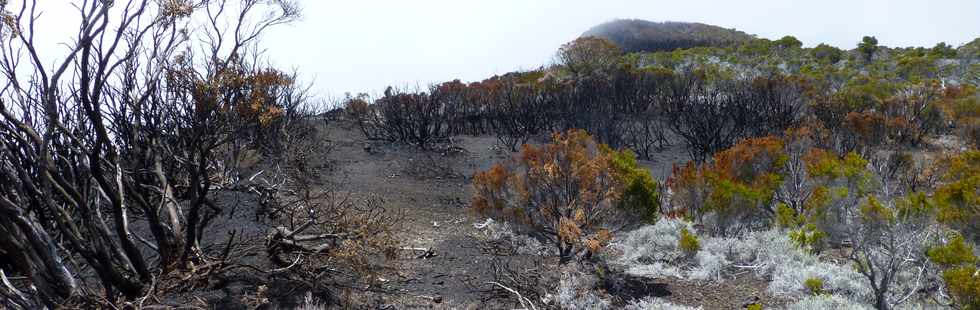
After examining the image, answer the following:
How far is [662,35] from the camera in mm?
35062

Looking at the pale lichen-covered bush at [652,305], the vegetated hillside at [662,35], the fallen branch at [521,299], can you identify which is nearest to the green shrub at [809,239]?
the pale lichen-covered bush at [652,305]

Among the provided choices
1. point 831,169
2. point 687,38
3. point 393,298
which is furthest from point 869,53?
point 393,298

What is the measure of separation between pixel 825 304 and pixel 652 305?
1.09m

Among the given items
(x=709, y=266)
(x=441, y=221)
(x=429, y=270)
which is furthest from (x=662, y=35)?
(x=429, y=270)

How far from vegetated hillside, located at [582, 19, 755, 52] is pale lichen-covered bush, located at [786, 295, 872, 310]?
93.7 feet

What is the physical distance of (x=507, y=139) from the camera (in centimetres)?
1356

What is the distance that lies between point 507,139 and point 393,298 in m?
8.81

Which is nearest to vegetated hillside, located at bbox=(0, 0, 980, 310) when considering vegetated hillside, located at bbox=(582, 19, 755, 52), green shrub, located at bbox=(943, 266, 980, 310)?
green shrub, located at bbox=(943, 266, 980, 310)

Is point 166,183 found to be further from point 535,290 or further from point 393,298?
point 535,290

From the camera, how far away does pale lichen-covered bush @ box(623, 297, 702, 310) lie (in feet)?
14.6

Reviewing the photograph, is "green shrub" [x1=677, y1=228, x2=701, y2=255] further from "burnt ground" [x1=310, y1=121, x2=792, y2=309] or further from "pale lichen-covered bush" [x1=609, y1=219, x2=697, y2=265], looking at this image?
"burnt ground" [x1=310, y1=121, x2=792, y2=309]

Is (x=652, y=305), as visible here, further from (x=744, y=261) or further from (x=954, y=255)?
(x=954, y=255)

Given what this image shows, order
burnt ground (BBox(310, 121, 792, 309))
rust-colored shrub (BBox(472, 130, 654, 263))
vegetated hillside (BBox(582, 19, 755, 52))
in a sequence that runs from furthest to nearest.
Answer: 1. vegetated hillside (BBox(582, 19, 755, 52))
2. rust-colored shrub (BBox(472, 130, 654, 263))
3. burnt ground (BBox(310, 121, 792, 309))

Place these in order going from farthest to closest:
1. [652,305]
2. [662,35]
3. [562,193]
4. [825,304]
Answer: [662,35], [562,193], [652,305], [825,304]
